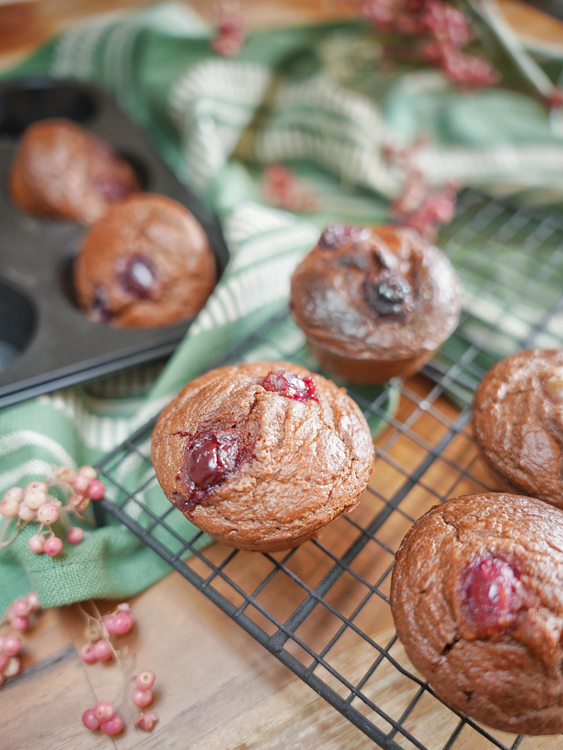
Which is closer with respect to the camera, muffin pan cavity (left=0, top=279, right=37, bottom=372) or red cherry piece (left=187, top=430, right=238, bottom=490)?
red cherry piece (left=187, top=430, right=238, bottom=490)

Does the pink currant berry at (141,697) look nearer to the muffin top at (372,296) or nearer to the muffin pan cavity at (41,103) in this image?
the muffin top at (372,296)

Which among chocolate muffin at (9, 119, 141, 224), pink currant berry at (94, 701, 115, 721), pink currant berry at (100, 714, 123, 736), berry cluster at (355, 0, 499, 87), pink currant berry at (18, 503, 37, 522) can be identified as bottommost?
pink currant berry at (100, 714, 123, 736)

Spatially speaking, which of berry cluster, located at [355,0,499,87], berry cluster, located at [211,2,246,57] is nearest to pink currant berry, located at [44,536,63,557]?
berry cluster, located at [211,2,246,57]

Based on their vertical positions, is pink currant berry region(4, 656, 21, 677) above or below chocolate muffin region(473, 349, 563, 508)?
below

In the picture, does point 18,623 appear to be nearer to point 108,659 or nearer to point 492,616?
point 108,659

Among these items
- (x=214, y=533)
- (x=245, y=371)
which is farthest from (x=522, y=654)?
(x=245, y=371)

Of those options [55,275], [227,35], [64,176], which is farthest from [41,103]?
[55,275]

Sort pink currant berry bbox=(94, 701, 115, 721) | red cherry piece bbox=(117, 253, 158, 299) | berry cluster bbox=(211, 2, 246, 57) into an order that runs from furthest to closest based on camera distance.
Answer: berry cluster bbox=(211, 2, 246, 57)
red cherry piece bbox=(117, 253, 158, 299)
pink currant berry bbox=(94, 701, 115, 721)

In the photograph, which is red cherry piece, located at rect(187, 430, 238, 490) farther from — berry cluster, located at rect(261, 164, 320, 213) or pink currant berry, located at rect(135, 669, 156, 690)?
berry cluster, located at rect(261, 164, 320, 213)
